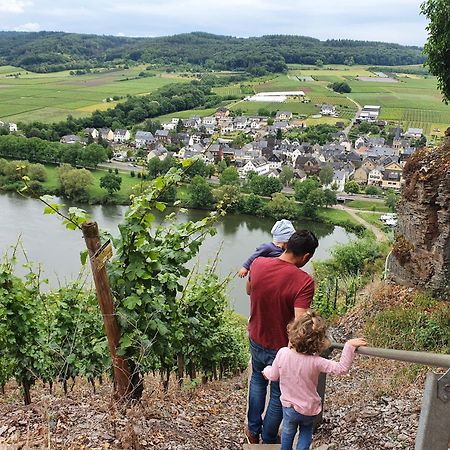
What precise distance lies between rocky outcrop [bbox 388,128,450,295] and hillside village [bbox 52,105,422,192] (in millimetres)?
38575

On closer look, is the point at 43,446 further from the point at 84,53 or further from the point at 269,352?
the point at 84,53

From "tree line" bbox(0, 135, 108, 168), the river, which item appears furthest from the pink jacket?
"tree line" bbox(0, 135, 108, 168)

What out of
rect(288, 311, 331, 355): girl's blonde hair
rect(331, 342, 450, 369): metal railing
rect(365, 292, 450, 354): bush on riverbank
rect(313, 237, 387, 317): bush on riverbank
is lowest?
rect(313, 237, 387, 317): bush on riverbank

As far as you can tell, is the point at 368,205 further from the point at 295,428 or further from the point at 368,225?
the point at 295,428

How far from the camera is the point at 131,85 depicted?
11038cm

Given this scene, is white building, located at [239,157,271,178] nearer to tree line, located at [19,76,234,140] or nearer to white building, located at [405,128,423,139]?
white building, located at [405,128,423,139]

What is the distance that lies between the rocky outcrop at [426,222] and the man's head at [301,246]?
6.98 metres

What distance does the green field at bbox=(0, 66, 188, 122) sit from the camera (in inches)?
3118

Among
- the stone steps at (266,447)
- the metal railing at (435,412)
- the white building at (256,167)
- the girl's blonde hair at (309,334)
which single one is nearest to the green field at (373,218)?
the white building at (256,167)

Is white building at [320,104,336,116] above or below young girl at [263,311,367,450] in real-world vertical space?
below

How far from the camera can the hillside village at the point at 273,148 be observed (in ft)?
177

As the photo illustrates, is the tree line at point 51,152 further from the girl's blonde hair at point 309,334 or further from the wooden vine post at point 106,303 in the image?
the girl's blonde hair at point 309,334

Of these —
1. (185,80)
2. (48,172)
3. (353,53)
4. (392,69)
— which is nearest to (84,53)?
(185,80)

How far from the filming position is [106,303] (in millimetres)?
4168
